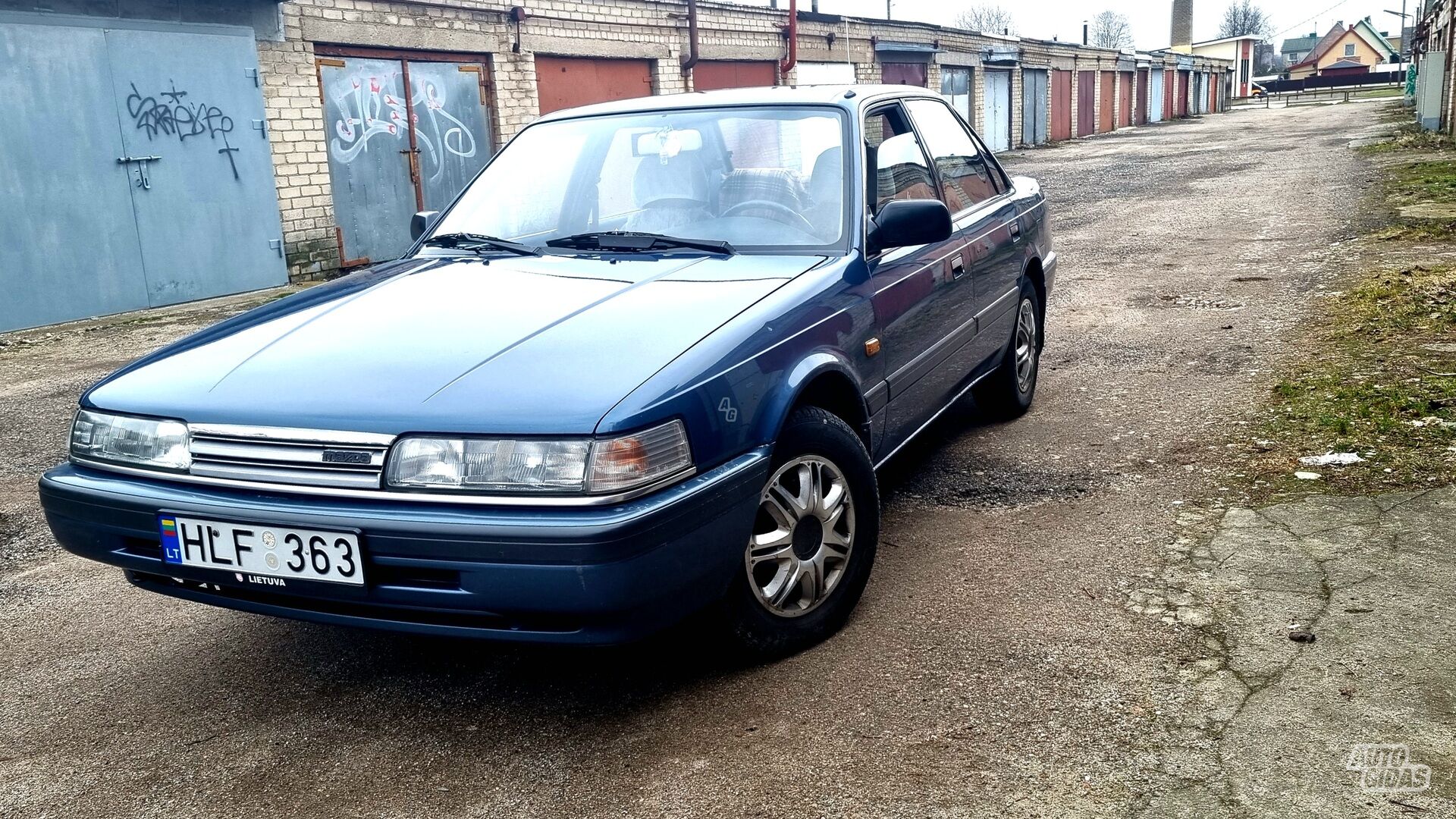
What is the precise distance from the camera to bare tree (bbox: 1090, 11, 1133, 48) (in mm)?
107500

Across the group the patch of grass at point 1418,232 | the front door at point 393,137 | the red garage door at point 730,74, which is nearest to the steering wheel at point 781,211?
the patch of grass at point 1418,232

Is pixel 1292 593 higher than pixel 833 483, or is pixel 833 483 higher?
pixel 833 483

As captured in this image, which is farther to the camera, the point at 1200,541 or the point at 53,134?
the point at 53,134

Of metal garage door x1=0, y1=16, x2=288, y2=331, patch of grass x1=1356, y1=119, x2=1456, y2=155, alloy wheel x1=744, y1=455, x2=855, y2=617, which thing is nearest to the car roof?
alloy wheel x1=744, y1=455, x2=855, y2=617

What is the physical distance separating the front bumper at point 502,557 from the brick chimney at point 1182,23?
93.4 metres

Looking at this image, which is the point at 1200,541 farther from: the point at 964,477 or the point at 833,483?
the point at 833,483

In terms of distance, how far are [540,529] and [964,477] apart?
2.52 meters

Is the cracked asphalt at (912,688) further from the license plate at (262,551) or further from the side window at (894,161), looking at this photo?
the side window at (894,161)

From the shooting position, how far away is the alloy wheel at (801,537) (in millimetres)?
2891

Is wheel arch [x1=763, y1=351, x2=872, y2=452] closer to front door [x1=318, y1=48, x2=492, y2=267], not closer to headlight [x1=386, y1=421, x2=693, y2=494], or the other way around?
headlight [x1=386, y1=421, x2=693, y2=494]

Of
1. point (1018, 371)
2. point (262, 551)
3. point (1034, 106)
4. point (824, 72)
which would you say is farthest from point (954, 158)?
point (1034, 106)

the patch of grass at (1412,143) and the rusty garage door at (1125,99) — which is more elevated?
the rusty garage door at (1125,99)

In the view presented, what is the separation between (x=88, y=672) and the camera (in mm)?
3152

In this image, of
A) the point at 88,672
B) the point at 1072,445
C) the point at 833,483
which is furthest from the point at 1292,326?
the point at 88,672
